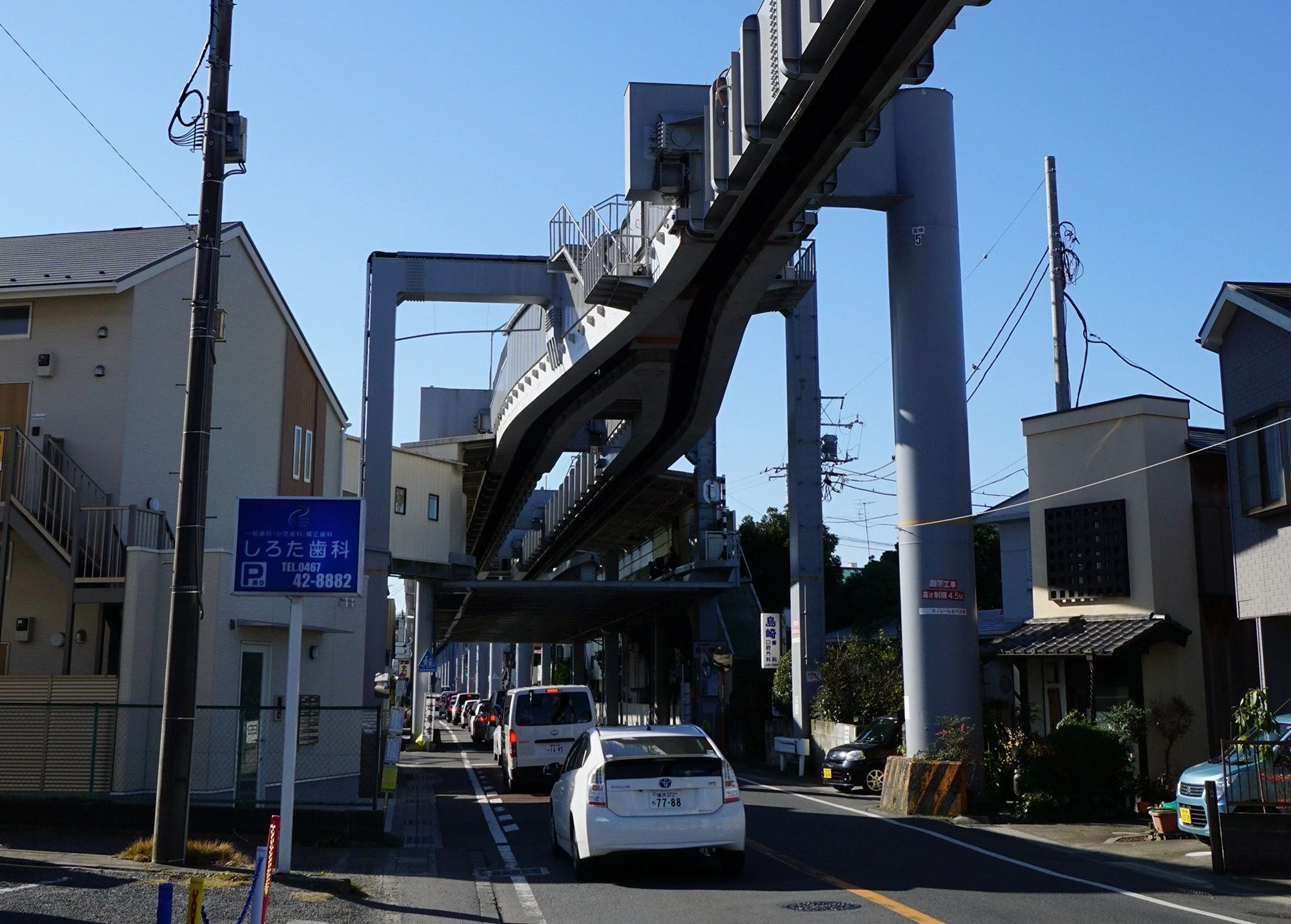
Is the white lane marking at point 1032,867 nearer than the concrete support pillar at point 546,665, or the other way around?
the white lane marking at point 1032,867

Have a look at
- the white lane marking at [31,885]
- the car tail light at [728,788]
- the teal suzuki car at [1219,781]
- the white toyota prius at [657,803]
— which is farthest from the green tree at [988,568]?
the white lane marking at [31,885]

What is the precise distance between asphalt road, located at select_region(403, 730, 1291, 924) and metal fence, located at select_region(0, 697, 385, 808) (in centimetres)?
197

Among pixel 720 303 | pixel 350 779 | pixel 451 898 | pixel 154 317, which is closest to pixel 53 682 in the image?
pixel 350 779

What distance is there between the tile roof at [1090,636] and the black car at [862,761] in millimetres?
2942

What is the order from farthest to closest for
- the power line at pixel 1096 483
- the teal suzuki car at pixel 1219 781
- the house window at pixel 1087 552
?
the house window at pixel 1087 552 < the power line at pixel 1096 483 < the teal suzuki car at pixel 1219 781

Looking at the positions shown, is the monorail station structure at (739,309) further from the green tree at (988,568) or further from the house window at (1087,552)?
the green tree at (988,568)

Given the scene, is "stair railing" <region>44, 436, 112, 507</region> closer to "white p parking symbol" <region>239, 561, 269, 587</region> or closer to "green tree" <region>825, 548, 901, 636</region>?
"white p parking symbol" <region>239, 561, 269, 587</region>

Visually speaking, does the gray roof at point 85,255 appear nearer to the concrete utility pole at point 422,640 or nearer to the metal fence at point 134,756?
the metal fence at point 134,756

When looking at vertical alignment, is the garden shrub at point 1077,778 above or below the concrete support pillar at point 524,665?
below

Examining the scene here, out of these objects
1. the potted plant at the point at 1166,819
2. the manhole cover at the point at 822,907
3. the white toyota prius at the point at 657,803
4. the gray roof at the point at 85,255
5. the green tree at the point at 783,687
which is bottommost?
the manhole cover at the point at 822,907

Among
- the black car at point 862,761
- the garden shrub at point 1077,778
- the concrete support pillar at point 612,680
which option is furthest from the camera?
the concrete support pillar at point 612,680

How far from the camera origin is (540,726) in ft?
84.7

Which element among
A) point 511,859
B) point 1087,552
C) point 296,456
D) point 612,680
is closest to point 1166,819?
point 1087,552

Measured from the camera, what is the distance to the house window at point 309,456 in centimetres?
2895
